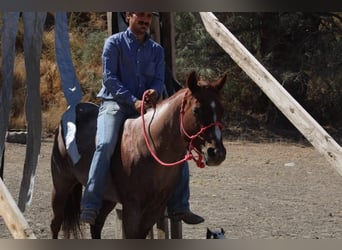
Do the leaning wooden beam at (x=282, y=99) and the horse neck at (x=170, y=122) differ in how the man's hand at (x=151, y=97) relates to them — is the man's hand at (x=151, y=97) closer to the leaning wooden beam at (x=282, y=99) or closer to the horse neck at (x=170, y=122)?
the horse neck at (x=170, y=122)

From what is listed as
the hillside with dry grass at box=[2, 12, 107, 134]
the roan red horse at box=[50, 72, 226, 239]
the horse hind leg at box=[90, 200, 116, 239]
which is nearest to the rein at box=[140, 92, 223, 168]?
the roan red horse at box=[50, 72, 226, 239]

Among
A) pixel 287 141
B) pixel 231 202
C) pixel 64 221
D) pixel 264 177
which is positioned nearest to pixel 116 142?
pixel 64 221

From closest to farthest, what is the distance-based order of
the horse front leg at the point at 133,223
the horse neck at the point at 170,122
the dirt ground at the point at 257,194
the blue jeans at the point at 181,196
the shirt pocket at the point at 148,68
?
the horse neck at the point at 170,122 → the horse front leg at the point at 133,223 → the shirt pocket at the point at 148,68 → the blue jeans at the point at 181,196 → the dirt ground at the point at 257,194

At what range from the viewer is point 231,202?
282 inches

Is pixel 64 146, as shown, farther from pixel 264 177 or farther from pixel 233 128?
pixel 233 128

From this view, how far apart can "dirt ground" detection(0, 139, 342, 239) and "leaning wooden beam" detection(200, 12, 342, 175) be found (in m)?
1.98

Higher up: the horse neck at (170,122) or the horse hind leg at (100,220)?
the horse neck at (170,122)

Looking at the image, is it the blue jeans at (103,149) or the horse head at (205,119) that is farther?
the blue jeans at (103,149)

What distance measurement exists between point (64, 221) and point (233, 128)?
671 cm

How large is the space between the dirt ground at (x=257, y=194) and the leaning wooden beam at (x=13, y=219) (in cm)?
213

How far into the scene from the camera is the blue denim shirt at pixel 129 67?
3914 mm

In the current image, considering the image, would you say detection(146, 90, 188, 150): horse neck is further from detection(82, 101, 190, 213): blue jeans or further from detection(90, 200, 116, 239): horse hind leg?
detection(90, 200, 116, 239): horse hind leg

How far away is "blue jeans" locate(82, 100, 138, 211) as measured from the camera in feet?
12.5

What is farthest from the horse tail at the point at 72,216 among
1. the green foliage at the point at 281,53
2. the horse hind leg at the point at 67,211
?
the green foliage at the point at 281,53
